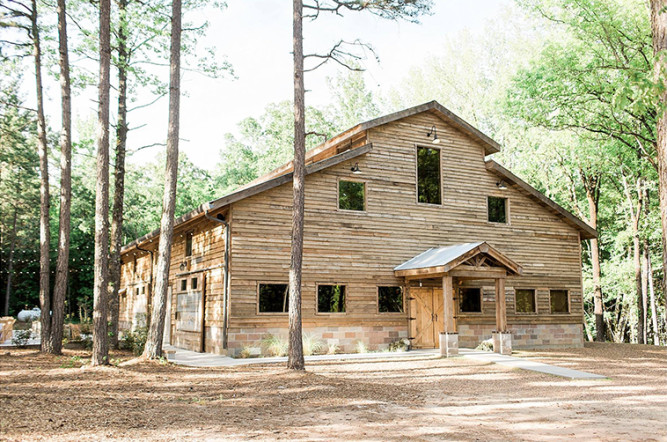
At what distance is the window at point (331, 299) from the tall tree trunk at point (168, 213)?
15.3 ft

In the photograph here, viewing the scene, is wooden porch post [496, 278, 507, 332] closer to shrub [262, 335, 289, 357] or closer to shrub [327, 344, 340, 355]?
shrub [327, 344, 340, 355]

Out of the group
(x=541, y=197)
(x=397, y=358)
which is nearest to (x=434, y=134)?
(x=541, y=197)

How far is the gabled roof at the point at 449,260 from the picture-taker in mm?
14555

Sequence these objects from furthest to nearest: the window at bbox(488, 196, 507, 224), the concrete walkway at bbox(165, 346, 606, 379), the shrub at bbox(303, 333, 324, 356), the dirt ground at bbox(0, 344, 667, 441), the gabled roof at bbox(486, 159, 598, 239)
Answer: the window at bbox(488, 196, 507, 224) < the gabled roof at bbox(486, 159, 598, 239) < the shrub at bbox(303, 333, 324, 356) < the concrete walkway at bbox(165, 346, 606, 379) < the dirt ground at bbox(0, 344, 667, 441)

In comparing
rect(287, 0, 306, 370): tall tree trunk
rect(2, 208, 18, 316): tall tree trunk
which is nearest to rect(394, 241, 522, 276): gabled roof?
rect(287, 0, 306, 370): tall tree trunk

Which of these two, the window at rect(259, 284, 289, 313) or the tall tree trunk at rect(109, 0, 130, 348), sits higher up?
the tall tree trunk at rect(109, 0, 130, 348)

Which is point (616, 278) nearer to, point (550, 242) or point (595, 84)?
point (550, 242)

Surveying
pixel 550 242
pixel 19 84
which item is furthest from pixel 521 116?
pixel 19 84

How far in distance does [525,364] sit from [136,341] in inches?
413

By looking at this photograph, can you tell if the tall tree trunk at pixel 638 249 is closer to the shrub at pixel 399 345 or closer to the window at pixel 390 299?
the window at pixel 390 299

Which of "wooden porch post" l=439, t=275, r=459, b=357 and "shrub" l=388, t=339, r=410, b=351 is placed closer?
"wooden porch post" l=439, t=275, r=459, b=357

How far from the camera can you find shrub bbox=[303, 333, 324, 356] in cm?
1470

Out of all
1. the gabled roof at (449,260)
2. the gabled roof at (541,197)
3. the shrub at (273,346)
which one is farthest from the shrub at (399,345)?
the gabled roof at (541,197)

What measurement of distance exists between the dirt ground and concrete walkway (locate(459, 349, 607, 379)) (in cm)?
44
